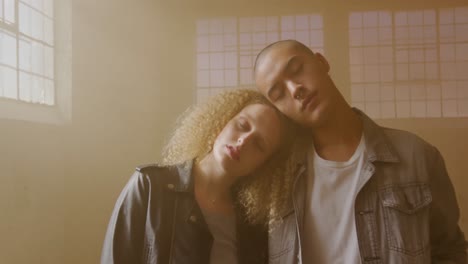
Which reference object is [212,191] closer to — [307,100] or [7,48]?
Answer: [307,100]

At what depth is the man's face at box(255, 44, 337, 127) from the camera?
94 cm

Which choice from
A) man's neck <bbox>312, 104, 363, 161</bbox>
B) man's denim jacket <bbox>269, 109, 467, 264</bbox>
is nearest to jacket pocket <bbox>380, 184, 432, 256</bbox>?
man's denim jacket <bbox>269, 109, 467, 264</bbox>

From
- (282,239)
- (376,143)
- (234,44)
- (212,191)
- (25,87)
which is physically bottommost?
(282,239)

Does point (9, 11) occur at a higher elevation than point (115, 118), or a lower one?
higher

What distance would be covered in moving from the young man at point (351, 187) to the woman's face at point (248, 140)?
5 cm

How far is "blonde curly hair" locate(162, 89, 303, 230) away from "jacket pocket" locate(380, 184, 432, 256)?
0.23 meters

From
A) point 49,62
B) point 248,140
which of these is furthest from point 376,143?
point 49,62

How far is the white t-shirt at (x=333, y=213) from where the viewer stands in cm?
94

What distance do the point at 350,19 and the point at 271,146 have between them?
0.37 metres

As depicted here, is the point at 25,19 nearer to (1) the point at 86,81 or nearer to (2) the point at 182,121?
(1) the point at 86,81

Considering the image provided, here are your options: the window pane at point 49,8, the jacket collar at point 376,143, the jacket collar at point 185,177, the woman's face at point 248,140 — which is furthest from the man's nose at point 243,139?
the window pane at point 49,8

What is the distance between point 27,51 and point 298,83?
2.04 ft

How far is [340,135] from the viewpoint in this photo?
100 cm

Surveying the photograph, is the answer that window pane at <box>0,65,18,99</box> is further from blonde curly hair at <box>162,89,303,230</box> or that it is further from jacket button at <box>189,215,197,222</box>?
jacket button at <box>189,215,197,222</box>
